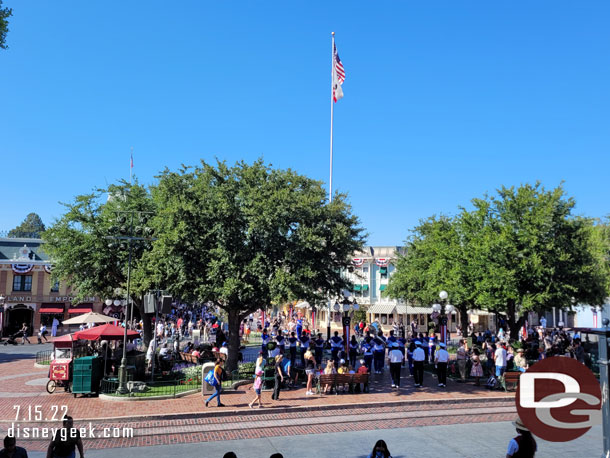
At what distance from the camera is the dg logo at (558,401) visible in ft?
22.2

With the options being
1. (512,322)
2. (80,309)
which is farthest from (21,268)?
(512,322)

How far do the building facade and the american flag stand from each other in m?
31.2

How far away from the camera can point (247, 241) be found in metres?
20.1

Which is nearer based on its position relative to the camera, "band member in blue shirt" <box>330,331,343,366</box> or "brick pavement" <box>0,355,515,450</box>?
"brick pavement" <box>0,355,515,450</box>

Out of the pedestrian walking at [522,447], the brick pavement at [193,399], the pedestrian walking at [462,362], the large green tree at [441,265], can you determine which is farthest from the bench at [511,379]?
the pedestrian walking at [522,447]

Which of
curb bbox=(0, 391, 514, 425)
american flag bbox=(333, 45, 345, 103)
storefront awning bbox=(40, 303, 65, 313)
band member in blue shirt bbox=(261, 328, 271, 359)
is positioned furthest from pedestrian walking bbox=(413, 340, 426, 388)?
storefront awning bbox=(40, 303, 65, 313)

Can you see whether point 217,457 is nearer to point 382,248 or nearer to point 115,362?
point 115,362

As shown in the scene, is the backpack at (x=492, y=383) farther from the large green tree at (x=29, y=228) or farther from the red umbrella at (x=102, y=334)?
the large green tree at (x=29, y=228)

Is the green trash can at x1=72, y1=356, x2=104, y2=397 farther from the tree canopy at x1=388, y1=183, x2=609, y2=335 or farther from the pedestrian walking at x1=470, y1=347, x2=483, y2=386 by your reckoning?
the tree canopy at x1=388, y1=183, x2=609, y2=335

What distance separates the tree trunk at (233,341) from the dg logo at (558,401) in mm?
15181

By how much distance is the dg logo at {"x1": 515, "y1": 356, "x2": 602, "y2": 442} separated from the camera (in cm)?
676

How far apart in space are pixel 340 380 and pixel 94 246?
16.0 meters

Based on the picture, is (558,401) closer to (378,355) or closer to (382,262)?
(378,355)

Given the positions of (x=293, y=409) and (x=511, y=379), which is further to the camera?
(x=511, y=379)
